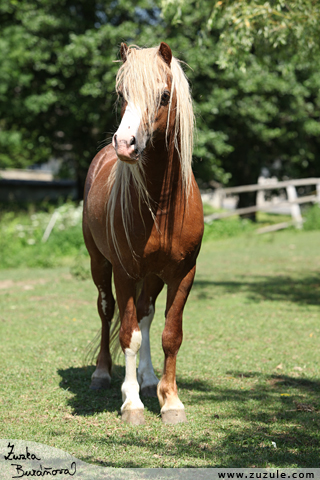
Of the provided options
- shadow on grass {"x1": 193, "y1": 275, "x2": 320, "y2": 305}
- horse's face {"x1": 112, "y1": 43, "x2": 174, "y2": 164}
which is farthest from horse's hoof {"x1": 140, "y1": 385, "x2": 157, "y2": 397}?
shadow on grass {"x1": 193, "y1": 275, "x2": 320, "y2": 305}


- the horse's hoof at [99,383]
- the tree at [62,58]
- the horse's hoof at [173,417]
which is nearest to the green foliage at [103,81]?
the tree at [62,58]

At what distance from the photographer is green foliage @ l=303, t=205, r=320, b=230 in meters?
16.4

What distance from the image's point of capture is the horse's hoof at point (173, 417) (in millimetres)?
3543

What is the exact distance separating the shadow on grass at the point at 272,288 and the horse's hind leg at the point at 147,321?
4.04 m

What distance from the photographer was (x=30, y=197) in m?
30.7

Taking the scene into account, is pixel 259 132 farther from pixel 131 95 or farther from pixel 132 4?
pixel 131 95

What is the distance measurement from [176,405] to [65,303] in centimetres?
473

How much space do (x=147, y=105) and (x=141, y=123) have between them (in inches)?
5.9

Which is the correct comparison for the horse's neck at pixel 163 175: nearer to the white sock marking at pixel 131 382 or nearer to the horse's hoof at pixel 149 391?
the white sock marking at pixel 131 382

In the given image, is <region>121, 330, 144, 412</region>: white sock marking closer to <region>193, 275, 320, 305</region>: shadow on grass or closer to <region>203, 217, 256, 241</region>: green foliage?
<region>193, 275, 320, 305</region>: shadow on grass

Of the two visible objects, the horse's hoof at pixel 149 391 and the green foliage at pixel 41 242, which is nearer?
the horse's hoof at pixel 149 391

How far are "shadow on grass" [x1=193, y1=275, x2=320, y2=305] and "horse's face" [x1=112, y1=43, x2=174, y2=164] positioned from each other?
5.28 m

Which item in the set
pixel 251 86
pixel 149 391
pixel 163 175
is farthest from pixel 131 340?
pixel 251 86

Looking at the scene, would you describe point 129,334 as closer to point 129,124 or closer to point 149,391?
point 149,391
